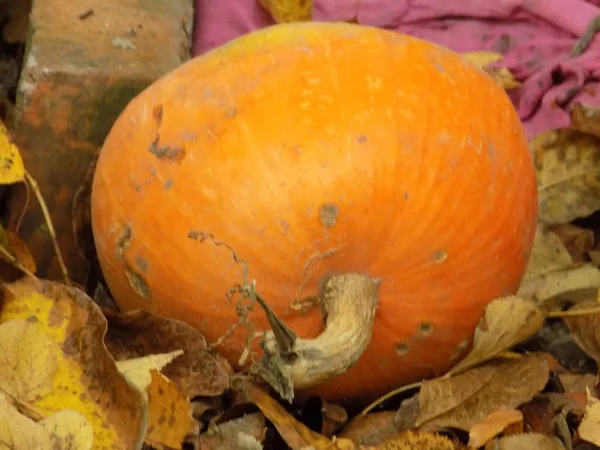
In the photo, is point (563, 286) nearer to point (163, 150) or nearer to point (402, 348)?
point (402, 348)

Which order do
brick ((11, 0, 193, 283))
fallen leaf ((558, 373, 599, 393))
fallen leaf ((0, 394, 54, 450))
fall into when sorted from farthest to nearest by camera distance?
1. brick ((11, 0, 193, 283))
2. fallen leaf ((558, 373, 599, 393))
3. fallen leaf ((0, 394, 54, 450))

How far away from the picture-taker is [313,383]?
2.47 feet

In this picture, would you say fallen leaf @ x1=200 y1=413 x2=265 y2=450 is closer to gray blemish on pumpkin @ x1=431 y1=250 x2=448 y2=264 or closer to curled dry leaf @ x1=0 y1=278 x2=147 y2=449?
curled dry leaf @ x1=0 y1=278 x2=147 y2=449

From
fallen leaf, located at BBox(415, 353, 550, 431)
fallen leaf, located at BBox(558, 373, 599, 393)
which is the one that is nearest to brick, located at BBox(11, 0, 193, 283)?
fallen leaf, located at BBox(415, 353, 550, 431)

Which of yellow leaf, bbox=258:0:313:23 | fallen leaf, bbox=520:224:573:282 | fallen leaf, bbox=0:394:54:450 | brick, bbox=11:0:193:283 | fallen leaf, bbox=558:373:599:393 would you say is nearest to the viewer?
fallen leaf, bbox=0:394:54:450

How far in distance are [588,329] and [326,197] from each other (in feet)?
1.22

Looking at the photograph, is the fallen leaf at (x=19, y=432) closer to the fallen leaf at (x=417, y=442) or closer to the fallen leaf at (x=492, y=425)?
the fallen leaf at (x=417, y=442)

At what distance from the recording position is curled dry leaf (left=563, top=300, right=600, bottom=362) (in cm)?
96

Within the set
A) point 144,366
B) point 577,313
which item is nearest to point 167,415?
point 144,366

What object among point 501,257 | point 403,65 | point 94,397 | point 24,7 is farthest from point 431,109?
point 24,7

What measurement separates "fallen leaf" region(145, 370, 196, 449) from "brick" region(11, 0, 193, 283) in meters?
0.45

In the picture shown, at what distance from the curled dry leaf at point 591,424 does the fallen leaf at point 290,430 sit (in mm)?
227

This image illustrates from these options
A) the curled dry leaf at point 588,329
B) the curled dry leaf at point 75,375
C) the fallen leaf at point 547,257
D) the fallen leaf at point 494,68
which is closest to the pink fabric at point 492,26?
the fallen leaf at point 494,68

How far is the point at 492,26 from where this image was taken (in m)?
1.80
